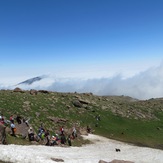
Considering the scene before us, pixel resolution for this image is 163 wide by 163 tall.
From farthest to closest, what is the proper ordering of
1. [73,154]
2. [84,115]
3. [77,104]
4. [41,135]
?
[77,104] < [84,115] < [41,135] < [73,154]

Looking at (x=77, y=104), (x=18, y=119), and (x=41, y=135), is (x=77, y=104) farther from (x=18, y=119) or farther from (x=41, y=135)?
(x=41, y=135)

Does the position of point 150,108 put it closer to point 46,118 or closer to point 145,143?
point 145,143

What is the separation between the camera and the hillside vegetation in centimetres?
7306

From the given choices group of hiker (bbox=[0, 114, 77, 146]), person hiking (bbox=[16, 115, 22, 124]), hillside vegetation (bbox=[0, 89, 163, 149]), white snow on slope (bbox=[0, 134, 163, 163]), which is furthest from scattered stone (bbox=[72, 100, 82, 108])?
person hiking (bbox=[16, 115, 22, 124])

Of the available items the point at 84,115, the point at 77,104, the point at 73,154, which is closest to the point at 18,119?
the point at 73,154

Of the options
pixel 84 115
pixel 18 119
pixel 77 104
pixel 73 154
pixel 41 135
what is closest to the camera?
pixel 73 154

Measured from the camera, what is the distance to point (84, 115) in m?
85.1

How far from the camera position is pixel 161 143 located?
77.4 metres

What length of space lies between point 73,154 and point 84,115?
37.9m

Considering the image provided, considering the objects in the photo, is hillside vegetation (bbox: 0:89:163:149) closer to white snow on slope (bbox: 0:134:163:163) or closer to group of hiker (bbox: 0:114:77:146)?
group of hiker (bbox: 0:114:77:146)

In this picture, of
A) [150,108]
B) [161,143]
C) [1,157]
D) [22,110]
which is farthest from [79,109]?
[1,157]

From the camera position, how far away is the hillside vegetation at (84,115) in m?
73.1

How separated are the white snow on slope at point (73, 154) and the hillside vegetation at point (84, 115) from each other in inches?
374

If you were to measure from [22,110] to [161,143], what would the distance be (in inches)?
1576
